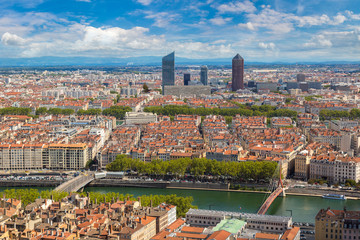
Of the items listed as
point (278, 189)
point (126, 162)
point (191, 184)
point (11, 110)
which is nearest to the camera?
point (278, 189)

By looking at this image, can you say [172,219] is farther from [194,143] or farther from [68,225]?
[194,143]

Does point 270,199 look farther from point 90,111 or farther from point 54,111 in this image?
point 54,111

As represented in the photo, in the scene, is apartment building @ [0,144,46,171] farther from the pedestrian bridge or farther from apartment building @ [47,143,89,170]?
the pedestrian bridge

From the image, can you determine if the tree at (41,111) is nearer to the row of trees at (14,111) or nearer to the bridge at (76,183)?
the row of trees at (14,111)

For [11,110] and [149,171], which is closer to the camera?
[149,171]

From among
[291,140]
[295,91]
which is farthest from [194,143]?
[295,91]

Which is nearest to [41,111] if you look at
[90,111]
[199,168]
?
[90,111]

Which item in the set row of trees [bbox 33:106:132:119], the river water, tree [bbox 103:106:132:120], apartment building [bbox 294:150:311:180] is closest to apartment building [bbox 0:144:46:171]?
the river water

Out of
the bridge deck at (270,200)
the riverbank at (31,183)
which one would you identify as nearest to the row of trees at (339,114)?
the bridge deck at (270,200)
